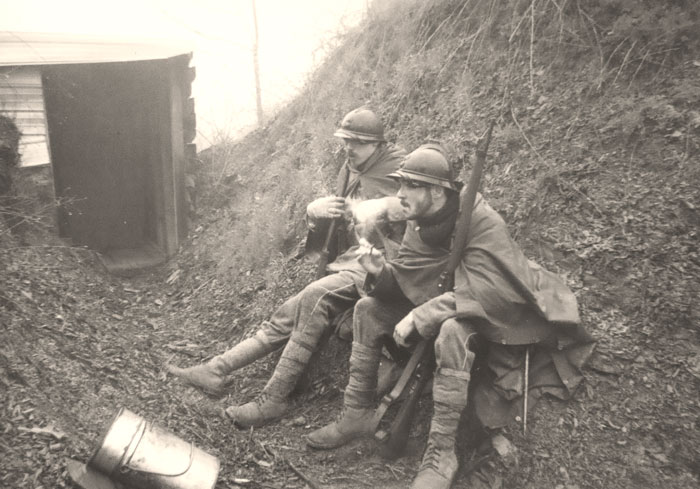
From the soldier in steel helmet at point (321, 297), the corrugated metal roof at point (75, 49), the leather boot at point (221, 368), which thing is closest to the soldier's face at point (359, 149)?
the soldier in steel helmet at point (321, 297)

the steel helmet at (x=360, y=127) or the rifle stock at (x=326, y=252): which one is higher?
the steel helmet at (x=360, y=127)

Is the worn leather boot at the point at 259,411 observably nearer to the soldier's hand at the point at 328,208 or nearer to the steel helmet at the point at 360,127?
the soldier's hand at the point at 328,208

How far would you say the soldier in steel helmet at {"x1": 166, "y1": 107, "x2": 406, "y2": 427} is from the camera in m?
4.05

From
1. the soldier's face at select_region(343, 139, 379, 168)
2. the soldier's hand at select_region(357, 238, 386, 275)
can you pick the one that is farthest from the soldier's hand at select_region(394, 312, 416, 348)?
the soldier's face at select_region(343, 139, 379, 168)

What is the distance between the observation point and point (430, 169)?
3.50 metres

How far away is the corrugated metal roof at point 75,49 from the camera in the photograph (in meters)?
6.39

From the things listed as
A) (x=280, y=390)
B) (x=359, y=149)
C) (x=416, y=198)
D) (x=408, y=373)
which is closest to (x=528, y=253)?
(x=416, y=198)

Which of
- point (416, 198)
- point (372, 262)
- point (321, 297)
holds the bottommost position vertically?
point (321, 297)

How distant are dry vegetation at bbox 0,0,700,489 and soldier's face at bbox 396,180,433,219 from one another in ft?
3.64

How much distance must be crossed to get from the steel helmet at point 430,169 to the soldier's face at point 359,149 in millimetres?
943

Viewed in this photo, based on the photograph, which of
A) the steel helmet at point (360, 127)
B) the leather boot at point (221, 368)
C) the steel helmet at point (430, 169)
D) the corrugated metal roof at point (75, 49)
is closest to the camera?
the steel helmet at point (430, 169)

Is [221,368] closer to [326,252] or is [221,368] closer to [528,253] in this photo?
[326,252]

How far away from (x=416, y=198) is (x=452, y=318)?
82 centimetres

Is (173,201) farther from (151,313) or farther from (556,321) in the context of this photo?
(556,321)
